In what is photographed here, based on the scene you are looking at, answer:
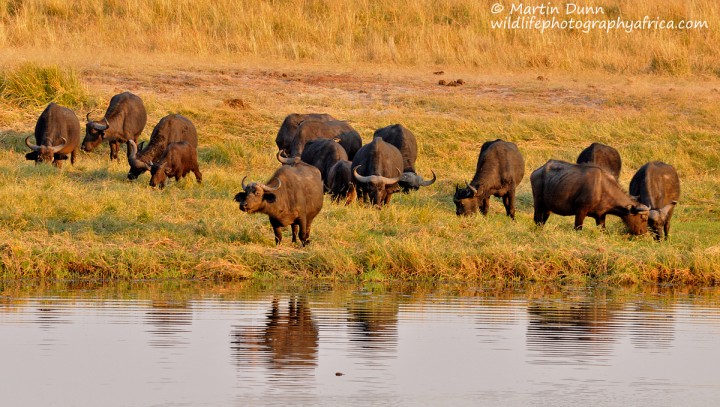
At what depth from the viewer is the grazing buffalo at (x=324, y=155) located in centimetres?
1903

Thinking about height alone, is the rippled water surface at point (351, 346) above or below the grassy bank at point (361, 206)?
below

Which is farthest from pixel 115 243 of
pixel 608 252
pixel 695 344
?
pixel 695 344

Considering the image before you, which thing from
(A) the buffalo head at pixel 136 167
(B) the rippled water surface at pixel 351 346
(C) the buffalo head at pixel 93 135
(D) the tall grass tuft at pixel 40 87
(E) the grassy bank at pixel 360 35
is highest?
(E) the grassy bank at pixel 360 35

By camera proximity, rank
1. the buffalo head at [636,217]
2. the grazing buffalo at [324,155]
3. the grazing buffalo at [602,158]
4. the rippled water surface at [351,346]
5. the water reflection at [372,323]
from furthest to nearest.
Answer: the grazing buffalo at [602,158] < the grazing buffalo at [324,155] < the buffalo head at [636,217] < the water reflection at [372,323] < the rippled water surface at [351,346]

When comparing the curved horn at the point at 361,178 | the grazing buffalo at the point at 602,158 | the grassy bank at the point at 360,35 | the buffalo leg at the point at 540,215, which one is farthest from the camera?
the grassy bank at the point at 360,35

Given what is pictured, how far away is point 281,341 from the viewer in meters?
10.4

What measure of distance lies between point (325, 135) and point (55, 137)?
3963 mm

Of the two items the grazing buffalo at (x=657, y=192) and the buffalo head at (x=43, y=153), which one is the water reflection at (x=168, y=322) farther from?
the buffalo head at (x=43, y=153)

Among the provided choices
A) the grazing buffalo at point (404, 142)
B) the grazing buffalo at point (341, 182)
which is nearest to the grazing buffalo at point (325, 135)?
the grazing buffalo at point (404, 142)

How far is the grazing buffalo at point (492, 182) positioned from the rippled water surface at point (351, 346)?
4464 millimetres

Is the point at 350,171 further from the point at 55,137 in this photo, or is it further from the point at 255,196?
the point at 55,137

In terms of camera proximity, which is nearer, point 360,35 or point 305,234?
point 305,234

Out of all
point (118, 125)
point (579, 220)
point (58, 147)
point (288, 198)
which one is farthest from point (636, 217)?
point (118, 125)

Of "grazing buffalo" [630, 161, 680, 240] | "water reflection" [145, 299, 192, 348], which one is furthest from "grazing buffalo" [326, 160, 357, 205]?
"water reflection" [145, 299, 192, 348]
